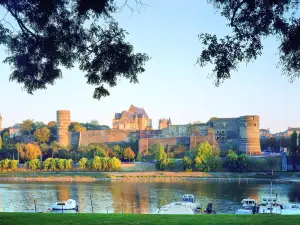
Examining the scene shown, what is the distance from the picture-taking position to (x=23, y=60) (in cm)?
689

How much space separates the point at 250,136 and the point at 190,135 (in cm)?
966

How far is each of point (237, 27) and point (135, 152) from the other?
183ft

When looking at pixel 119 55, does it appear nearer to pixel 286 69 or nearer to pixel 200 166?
pixel 286 69

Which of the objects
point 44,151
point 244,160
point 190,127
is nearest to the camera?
point 244,160

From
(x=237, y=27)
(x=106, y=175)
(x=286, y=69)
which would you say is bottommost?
(x=106, y=175)

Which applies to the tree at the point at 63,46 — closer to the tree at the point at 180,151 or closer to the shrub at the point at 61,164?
the shrub at the point at 61,164

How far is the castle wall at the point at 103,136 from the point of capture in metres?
66.0

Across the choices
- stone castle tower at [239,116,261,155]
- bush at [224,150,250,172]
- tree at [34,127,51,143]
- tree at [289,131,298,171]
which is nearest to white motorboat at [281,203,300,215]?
bush at [224,150,250,172]

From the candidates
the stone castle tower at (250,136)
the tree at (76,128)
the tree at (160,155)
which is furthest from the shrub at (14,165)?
the stone castle tower at (250,136)

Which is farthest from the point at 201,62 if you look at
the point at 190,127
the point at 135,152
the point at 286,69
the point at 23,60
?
the point at 190,127

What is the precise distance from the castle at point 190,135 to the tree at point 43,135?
177cm

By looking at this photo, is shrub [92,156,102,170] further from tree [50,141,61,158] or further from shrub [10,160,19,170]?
tree [50,141,61,158]

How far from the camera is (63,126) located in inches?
2682

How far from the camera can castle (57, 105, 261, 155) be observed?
58.3m
